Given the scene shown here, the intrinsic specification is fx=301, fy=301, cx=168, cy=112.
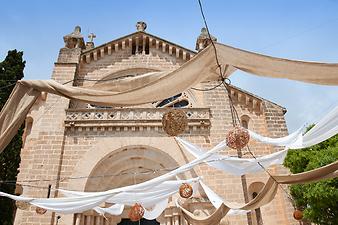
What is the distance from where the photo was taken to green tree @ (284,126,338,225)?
25.9 ft

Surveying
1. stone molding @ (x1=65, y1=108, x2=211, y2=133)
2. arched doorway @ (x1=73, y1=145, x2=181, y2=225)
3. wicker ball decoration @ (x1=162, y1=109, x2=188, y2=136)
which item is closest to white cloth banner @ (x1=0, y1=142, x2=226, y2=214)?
wicker ball decoration @ (x1=162, y1=109, x2=188, y2=136)

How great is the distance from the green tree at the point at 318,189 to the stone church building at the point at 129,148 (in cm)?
176

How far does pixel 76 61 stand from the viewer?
14.2 m

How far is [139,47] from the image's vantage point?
15578 millimetres

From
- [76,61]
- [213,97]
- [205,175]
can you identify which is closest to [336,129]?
[205,175]

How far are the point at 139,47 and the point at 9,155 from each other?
805cm

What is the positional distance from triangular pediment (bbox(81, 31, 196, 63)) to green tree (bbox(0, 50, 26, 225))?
3253 millimetres

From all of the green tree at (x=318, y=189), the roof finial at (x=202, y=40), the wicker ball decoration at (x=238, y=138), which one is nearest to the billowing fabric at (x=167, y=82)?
the wicker ball decoration at (x=238, y=138)

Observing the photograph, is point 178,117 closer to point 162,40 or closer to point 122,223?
point 122,223

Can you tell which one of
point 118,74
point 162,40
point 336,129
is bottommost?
point 336,129

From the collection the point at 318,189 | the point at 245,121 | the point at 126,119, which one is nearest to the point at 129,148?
the point at 126,119

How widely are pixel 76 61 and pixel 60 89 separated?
34.0 ft

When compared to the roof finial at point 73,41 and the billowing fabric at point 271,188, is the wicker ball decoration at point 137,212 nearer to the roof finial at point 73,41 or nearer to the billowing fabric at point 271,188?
the billowing fabric at point 271,188

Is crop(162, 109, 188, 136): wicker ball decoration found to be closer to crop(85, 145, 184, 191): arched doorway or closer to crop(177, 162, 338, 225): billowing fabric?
crop(177, 162, 338, 225): billowing fabric
